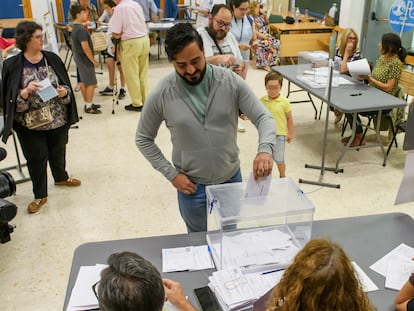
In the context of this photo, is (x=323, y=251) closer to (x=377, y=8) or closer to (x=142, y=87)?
(x=142, y=87)

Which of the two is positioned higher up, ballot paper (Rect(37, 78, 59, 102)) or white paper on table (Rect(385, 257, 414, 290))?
ballot paper (Rect(37, 78, 59, 102))

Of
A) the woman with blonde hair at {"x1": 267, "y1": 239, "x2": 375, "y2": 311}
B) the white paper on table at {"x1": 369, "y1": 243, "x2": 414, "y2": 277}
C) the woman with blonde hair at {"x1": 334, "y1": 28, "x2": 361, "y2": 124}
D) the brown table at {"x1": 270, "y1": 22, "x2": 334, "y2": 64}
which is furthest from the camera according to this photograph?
the brown table at {"x1": 270, "y1": 22, "x2": 334, "y2": 64}

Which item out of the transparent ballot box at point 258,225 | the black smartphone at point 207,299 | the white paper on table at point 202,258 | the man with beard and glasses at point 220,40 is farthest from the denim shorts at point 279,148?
the black smartphone at point 207,299

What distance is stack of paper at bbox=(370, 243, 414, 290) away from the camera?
5.93 feet

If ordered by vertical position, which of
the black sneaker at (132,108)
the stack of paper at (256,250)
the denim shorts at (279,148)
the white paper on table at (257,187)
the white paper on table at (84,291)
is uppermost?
the white paper on table at (257,187)

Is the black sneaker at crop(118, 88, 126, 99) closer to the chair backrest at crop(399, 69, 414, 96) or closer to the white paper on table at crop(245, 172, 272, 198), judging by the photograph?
the chair backrest at crop(399, 69, 414, 96)

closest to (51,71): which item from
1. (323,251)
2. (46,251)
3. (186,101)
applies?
(46,251)

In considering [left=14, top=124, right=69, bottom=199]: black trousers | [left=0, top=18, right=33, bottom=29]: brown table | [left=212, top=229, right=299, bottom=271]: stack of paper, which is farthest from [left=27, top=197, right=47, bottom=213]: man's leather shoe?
[left=0, top=18, right=33, bottom=29]: brown table

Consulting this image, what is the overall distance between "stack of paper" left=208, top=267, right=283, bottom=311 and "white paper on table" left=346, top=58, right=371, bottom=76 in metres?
3.42

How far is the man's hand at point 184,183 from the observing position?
2168mm

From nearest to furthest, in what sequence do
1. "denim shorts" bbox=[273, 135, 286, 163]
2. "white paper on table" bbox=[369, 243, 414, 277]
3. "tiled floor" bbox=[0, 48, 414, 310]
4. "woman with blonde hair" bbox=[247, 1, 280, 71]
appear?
"white paper on table" bbox=[369, 243, 414, 277] < "tiled floor" bbox=[0, 48, 414, 310] < "denim shorts" bbox=[273, 135, 286, 163] < "woman with blonde hair" bbox=[247, 1, 280, 71]

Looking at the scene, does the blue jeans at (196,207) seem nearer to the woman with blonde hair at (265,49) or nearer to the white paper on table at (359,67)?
the white paper on table at (359,67)

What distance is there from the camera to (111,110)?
20.1 ft

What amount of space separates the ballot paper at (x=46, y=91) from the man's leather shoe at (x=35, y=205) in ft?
3.01
